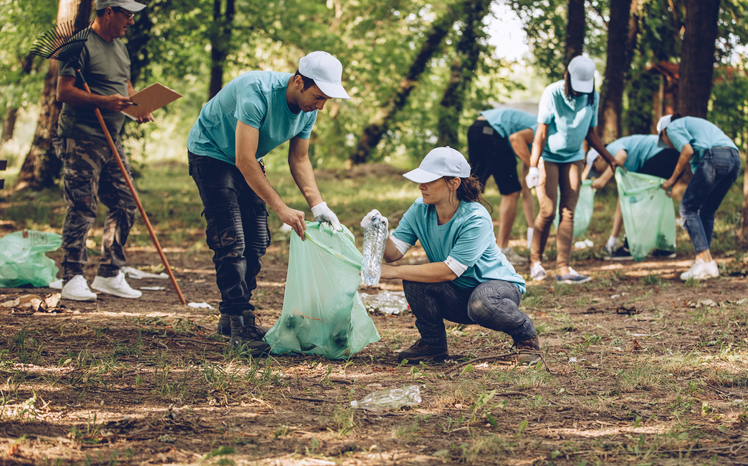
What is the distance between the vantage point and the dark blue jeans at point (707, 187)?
531cm

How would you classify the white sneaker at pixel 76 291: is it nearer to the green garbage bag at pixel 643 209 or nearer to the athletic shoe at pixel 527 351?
the athletic shoe at pixel 527 351

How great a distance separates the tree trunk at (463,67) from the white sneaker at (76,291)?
861cm

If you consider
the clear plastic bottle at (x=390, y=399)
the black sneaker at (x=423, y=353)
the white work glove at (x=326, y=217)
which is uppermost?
the white work glove at (x=326, y=217)

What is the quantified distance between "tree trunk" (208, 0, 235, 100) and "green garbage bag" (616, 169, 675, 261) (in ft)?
19.9

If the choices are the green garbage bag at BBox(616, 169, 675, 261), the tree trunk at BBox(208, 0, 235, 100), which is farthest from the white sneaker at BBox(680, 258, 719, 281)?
the tree trunk at BBox(208, 0, 235, 100)

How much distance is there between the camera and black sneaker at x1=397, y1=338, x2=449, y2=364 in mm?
3289

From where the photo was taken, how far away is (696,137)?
5.41 meters

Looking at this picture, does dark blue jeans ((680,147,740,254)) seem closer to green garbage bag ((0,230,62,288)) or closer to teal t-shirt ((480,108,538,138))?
teal t-shirt ((480,108,538,138))

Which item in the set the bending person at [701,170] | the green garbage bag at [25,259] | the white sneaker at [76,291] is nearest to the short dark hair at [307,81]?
the white sneaker at [76,291]

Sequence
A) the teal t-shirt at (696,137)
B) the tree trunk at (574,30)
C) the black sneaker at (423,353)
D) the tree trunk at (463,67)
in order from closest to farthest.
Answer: the black sneaker at (423,353) → the teal t-shirt at (696,137) → the tree trunk at (574,30) → the tree trunk at (463,67)

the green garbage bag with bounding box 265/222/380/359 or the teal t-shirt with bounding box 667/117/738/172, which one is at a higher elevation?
the teal t-shirt with bounding box 667/117/738/172

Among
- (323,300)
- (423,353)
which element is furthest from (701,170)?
(323,300)

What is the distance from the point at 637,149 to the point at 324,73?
14.2 feet

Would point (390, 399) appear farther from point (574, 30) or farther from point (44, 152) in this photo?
point (574, 30)
